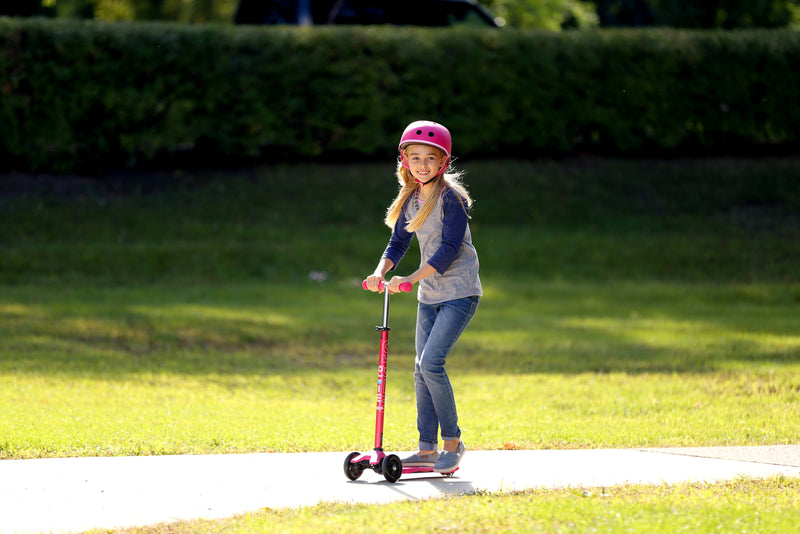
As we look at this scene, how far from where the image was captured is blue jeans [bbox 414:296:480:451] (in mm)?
5535

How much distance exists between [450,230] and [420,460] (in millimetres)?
1355

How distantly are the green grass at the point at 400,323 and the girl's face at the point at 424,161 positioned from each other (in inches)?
72.1

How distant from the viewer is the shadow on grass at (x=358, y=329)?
10.9m

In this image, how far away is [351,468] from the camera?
5.55 meters

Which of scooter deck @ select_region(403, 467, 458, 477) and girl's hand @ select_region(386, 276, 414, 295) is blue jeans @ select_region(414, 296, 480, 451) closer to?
scooter deck @ select_region(403, 467, 458, 477)

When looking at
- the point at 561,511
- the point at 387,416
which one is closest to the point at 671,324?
the point at 387,416

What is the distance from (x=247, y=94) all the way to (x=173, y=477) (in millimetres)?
14116

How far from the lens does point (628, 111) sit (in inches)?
805

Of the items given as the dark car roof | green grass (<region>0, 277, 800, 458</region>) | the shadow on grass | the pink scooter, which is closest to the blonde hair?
the pink scooter

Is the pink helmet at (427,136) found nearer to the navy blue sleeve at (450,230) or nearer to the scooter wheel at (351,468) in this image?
the navy blue sleeve at (450,230)

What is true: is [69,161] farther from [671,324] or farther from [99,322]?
[671,324]

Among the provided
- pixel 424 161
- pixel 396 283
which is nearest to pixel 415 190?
pixel 424 161

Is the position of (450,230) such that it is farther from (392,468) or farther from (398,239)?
(392,468)

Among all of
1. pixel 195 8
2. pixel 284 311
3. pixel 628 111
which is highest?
pixel 195 8
